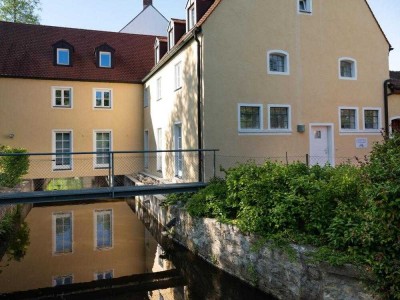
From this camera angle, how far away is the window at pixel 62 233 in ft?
35.2

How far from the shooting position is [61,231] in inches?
505

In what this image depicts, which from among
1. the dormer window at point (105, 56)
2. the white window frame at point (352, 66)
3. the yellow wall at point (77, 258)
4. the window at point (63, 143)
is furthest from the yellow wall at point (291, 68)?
the dormer window at point (105, 56)

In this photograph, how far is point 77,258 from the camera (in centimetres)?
984

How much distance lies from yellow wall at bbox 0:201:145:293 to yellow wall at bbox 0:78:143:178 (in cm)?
600

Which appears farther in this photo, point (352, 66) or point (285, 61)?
point (352, 66)

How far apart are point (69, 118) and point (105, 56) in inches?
174

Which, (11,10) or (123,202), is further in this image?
(11,10)

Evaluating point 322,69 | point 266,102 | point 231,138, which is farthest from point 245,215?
point 322,69

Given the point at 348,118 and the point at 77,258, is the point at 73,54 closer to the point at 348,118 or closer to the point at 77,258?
the point at 77,258

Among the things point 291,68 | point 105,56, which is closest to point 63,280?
point 291,68

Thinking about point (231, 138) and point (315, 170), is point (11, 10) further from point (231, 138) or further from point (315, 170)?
point (315, 170)

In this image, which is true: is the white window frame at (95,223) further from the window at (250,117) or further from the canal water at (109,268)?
the window at (250,117)

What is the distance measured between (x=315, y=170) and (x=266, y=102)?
5621mm

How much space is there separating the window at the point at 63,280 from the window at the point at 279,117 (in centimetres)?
844
